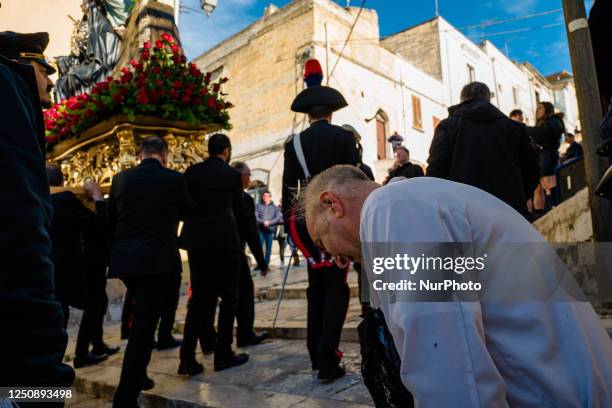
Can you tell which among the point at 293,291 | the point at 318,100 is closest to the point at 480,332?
the point at 318,100

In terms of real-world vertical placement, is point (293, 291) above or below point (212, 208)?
below

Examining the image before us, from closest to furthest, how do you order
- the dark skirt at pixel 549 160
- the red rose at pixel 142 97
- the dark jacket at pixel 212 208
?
the dark jacket at pixel 212 208
the red rose at pixel 142 97
the dark skirt at pixel 549 160

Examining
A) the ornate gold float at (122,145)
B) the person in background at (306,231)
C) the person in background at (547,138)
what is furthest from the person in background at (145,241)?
the person in background at (547,138)

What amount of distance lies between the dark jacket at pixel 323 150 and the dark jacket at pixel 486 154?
0.67m

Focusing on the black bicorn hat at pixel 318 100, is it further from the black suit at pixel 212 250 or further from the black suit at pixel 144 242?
the black suit at pixel 144 242

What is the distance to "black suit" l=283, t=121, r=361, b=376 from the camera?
3.26 metres

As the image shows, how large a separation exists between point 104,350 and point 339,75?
670 inches

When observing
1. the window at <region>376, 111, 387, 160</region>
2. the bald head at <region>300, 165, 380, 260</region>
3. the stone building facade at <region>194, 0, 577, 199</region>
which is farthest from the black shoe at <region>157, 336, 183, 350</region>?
the window at <region>376, 111, 387, 160</region>

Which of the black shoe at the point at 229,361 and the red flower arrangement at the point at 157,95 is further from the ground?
the red flower arrangement at the point at 157,95

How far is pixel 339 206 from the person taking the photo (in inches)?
62.6

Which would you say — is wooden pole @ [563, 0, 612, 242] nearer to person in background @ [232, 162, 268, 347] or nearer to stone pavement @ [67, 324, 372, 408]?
stone pavement @ [67, 324, 372, 408]

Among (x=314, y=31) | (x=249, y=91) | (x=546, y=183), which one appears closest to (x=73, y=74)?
(x=546, y=183)

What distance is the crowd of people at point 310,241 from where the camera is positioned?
1.06 m

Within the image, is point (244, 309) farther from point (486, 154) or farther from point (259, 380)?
point (486, 154)
